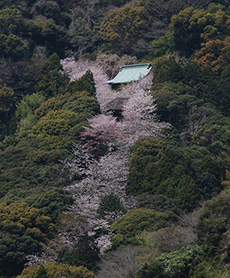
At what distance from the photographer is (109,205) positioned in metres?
24.5

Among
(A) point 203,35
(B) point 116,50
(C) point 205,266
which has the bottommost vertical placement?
(B) point 116,50

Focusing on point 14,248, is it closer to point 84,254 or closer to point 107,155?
point 84,254

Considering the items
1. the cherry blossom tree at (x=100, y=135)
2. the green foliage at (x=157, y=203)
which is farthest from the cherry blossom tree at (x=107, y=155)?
the green foliage at (x=157, y=203)

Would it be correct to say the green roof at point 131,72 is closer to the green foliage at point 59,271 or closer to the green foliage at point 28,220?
the green foliage at point 28,220

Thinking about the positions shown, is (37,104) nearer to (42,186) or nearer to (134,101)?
(134,101)

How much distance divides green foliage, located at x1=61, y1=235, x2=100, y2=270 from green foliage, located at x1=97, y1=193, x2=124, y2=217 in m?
3.03

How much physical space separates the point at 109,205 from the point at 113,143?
223 inches

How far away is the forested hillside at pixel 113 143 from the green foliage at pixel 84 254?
0.04m

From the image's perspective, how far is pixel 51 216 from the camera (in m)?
24.5

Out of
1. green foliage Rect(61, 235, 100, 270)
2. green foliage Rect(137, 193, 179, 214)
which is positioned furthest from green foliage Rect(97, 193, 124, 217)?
green foliage Rect(61, 235, 100, 270)

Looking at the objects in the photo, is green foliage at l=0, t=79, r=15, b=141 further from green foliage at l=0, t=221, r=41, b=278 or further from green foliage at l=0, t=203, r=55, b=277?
green foliage at l=0, t=221, r=41, b=278

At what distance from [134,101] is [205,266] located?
649 inches

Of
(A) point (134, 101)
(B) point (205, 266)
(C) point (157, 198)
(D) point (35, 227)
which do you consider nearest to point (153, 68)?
(A) point (134, 101)

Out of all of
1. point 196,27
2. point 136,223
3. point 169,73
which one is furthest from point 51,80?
point 136,223
